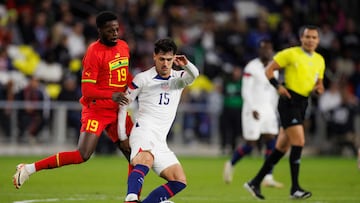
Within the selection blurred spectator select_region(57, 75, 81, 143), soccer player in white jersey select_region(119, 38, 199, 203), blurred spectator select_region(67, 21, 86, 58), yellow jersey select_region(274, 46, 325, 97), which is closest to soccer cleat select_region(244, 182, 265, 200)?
yellow jersey select_region(274, 46, 325, 97)

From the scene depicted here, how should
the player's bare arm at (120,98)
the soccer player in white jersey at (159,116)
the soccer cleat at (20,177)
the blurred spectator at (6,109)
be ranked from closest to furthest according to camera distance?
the soccer player in white jersey at (159,116), the player's bare arm at (120,98), the soccer cleat at (20,177), the blurred spectator at (6,109)

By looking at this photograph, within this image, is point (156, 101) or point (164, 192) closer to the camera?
point (164, 192)

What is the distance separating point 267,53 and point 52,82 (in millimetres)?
8958

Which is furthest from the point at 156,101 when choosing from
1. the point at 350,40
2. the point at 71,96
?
the point at 350,40

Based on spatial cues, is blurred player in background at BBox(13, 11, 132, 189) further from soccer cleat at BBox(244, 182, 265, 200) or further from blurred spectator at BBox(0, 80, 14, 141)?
blurred spectator at BBox(0, 80, 14, 141)

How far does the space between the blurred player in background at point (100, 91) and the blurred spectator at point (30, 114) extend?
1112 cm

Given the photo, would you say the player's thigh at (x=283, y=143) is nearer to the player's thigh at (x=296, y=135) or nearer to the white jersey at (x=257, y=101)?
the player's thigh at (x=296, y=135)

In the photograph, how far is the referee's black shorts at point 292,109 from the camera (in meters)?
13.0

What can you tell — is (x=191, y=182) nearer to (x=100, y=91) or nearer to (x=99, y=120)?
(x=99, y=120)

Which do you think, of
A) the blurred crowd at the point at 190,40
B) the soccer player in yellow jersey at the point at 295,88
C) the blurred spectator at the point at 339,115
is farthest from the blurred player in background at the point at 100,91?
the blurred spectator at the point at 339,115

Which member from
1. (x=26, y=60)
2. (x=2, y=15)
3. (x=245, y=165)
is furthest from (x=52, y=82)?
(x=245, y=165)

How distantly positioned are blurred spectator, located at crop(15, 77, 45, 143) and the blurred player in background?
36.5ft

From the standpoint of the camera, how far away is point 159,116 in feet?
33.7

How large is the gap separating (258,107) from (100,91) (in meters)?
5.90
